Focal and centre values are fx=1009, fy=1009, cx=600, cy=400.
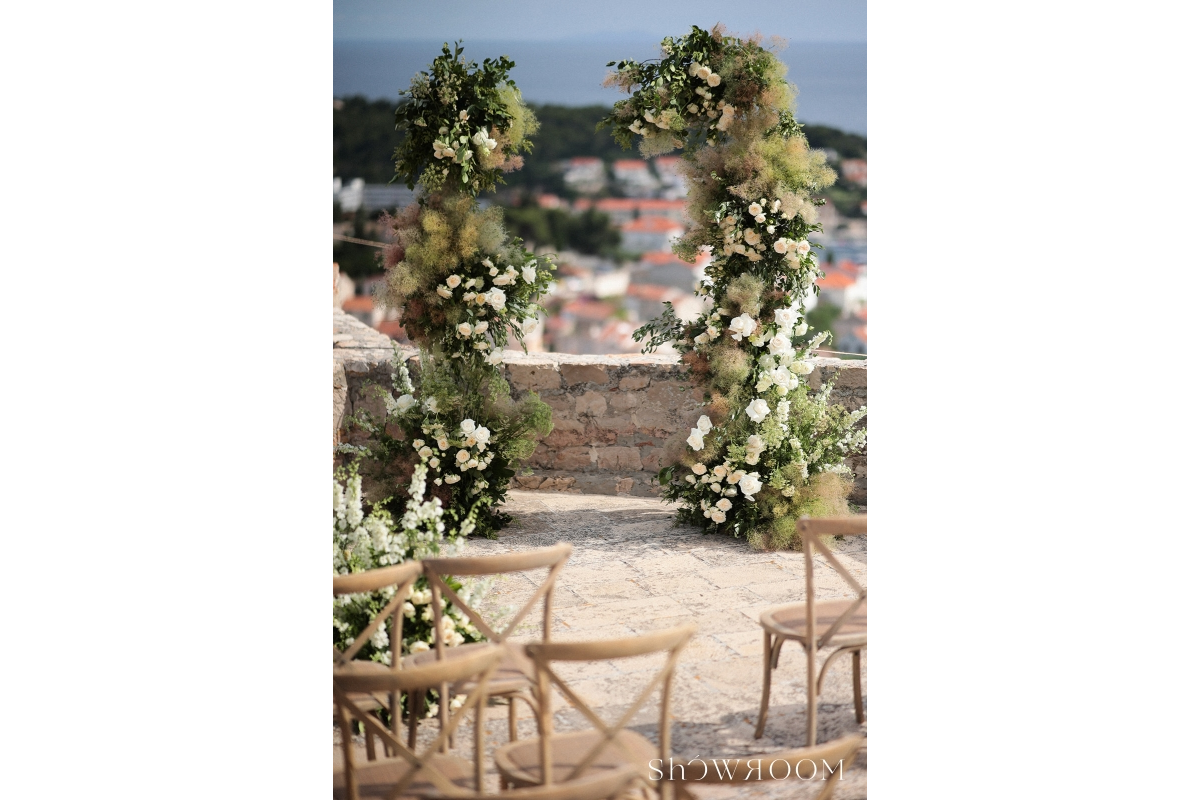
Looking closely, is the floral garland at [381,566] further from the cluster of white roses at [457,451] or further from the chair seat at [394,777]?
the cluster of white roses at [457,451]

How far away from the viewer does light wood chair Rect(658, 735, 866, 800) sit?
152cm

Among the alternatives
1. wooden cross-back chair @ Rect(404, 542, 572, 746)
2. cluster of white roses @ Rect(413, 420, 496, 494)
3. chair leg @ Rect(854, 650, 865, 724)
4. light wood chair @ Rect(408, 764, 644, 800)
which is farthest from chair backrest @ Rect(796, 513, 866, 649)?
cluster of white roses @ Rect(413, 420, 496, 494)

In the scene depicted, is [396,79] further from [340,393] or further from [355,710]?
[355,710]

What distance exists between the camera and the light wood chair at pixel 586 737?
1.63 metres

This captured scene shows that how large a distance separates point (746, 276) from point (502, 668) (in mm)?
2539

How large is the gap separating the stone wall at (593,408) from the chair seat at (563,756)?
312 cm

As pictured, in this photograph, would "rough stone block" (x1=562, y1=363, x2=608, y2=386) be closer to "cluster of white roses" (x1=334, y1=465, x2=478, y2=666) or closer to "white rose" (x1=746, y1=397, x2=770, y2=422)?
"white rose" (x1=746, y1=397, x2=770, y2=422)

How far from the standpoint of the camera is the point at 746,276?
4.52 meters

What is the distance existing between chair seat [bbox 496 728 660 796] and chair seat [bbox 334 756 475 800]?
7 centimetres

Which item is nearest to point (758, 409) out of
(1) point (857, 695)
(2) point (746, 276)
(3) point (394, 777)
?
(2) point (746, 276)

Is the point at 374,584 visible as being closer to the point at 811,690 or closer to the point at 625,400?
the point at 811,690
